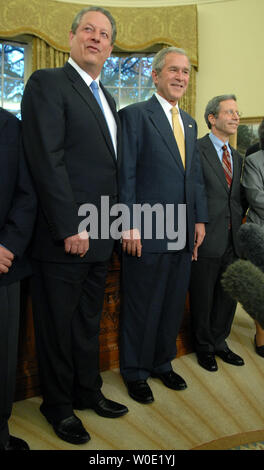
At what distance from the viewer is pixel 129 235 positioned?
2.30 metres

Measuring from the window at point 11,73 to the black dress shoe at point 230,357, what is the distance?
604 cm

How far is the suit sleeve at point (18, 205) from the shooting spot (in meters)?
1.77

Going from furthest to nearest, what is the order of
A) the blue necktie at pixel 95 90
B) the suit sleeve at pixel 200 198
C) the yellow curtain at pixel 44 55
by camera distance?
1. the yellow curtain at pixel 44 55
2. the suit sleeve at pixel 200 198
3. the blue necktie at pixel 95 90

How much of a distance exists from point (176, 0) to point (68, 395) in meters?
7.39

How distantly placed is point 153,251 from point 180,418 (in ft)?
2.90

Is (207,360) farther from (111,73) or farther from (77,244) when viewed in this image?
(111,73)

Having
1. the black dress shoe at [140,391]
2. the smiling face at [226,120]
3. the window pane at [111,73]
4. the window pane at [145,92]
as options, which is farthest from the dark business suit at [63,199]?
the window pane at [145,92]

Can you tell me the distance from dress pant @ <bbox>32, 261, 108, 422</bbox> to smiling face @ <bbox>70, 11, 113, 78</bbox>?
36.4 inches

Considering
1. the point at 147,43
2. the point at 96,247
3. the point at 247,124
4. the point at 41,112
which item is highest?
the point at 147,43

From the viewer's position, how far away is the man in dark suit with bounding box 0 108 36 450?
69.0 inches

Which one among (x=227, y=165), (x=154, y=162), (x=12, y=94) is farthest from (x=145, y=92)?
(x=154, y=162)

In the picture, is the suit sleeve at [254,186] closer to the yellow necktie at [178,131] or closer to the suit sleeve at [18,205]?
the yellow necktie at [178,131]

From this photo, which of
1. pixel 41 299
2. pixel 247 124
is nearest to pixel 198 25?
pixel 247 124
